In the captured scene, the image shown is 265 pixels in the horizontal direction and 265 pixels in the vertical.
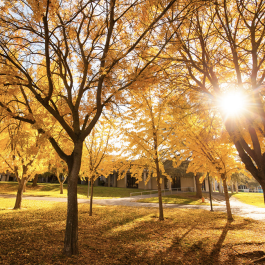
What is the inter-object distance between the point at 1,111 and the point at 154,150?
6606mm

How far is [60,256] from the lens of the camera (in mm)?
4238

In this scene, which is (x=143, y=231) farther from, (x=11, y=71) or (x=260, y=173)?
(x=11, y=71)

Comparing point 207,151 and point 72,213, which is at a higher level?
point 207,151

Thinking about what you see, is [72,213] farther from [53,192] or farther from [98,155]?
[53,192]

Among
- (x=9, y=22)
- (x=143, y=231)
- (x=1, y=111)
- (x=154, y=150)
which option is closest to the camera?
(x=9, y=22)

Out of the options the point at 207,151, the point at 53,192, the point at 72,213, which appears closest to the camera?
the point at 72,213

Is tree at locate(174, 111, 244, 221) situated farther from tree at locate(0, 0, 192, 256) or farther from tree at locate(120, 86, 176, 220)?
tree at locate(0, 0, 192, 256)

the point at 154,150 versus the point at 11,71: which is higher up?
the point at 11,71

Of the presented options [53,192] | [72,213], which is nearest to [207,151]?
[72,213]

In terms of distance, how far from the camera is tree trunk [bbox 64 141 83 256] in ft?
14.4

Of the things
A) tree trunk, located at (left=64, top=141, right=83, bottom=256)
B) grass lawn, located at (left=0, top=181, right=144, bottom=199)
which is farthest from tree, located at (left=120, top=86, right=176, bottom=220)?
grass lawn, located at (left=0, top=181, right=144, bottom=199)

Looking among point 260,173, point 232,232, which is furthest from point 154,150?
point 260,173

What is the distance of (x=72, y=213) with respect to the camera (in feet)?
14.9

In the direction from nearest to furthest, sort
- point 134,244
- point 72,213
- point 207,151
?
1. point 72,213
2. point 134,244
3. point 207,151
